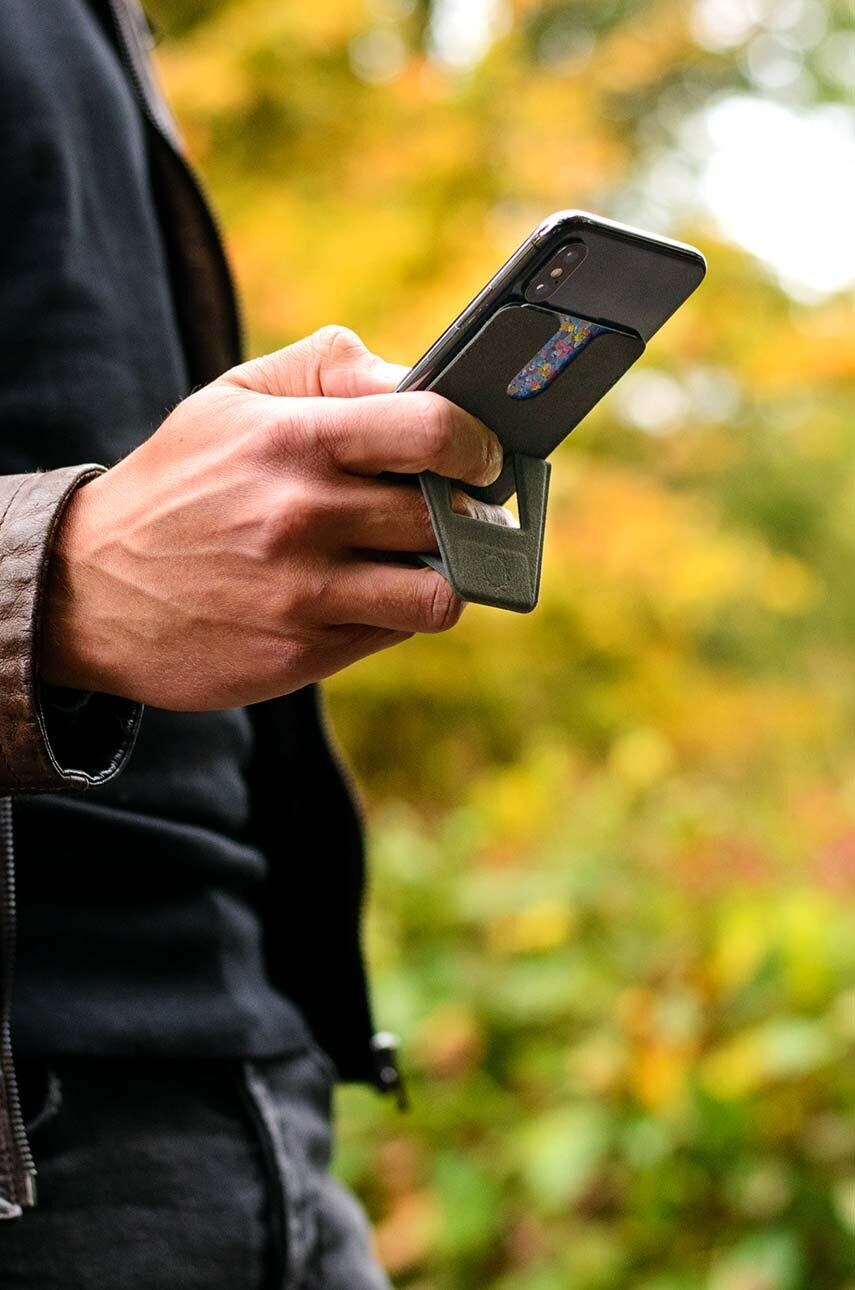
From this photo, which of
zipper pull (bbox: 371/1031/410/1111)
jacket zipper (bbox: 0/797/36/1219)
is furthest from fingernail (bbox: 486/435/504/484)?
zipper pull (bbox: 371/1031/410/1111)

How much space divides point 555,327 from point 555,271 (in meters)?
0.04

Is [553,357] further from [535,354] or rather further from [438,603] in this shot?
[438,603]

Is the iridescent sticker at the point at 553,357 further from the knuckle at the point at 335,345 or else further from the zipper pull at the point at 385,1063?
the zipper pull at the point at 385,1063

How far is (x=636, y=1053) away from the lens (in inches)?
94.3

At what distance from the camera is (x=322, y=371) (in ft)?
2.22

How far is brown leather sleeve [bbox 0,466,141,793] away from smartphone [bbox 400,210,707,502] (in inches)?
8.7

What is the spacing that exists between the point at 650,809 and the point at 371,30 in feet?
8.61

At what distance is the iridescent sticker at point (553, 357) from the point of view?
2.17 feet

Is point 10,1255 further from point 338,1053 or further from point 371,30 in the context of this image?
point 371,30

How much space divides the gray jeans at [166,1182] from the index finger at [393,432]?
507mm

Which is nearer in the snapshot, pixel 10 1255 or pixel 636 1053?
pixel 10 1255

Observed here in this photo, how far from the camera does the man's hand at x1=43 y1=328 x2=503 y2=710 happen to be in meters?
0.62

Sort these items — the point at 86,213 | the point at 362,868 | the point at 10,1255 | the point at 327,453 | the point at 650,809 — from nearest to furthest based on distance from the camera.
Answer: the point at 327,453, the point at 10,1255, the point at 86,213, the point at 362,868, the point at 650,809

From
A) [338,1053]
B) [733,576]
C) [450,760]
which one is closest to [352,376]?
[338,1053]
